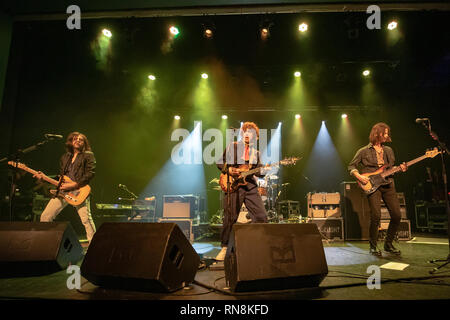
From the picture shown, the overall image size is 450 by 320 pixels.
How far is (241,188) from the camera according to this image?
403 cm

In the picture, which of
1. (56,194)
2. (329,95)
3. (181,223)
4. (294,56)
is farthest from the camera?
→ (329,95)

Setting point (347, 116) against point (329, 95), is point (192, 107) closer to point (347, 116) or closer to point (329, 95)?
point (329, 95)

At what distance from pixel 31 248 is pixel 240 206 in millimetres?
2719

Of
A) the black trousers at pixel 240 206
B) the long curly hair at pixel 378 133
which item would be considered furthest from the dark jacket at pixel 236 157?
the long curly hair at pixel 378 133

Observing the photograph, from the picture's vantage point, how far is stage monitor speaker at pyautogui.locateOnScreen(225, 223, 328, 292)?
216cm

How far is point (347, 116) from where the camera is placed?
11008mm

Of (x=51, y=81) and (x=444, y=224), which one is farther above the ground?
(x=51, y=81)

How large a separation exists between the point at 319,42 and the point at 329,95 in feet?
9.76

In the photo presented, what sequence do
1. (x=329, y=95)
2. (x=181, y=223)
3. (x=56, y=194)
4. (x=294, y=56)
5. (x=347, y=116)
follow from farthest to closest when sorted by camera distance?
1. (x=347, y=116)
2. (x=329, y=95)
3. (x=294, y=56)
4. (x=181, y=223)
5. (x=56, y=194)

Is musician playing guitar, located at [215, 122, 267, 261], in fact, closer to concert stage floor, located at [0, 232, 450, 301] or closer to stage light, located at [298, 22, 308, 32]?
concert stage floor, located at [0, 232, 450, 301]

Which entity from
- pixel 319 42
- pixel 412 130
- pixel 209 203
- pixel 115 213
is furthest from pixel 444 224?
pixel 115 213

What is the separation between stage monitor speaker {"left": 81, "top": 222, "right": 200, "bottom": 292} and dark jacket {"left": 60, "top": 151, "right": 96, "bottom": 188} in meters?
2.35

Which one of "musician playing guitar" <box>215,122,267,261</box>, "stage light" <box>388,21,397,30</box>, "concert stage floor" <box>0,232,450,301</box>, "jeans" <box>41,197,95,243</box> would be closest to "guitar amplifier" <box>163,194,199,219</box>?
"jeans" <box>41,197,95,243</box>

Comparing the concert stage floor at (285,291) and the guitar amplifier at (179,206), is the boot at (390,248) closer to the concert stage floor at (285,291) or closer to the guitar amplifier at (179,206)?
the concert stage floor at (285,291)
